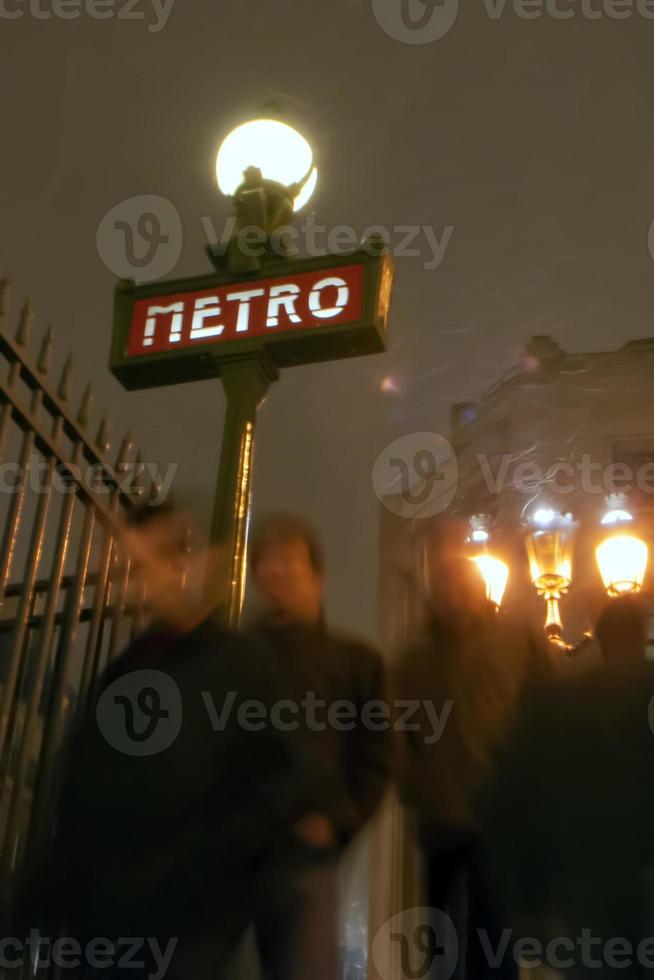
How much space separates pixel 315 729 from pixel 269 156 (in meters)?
2.57

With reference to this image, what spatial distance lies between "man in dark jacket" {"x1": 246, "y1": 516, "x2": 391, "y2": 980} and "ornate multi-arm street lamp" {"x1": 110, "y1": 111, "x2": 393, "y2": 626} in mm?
631

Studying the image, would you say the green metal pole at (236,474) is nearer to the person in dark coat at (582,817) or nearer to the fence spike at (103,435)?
the fence spike at (103,435)

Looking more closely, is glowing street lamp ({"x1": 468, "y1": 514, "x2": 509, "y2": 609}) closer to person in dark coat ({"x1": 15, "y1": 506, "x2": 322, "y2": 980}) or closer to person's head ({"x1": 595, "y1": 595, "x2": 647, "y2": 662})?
person's head ({"x1": 595, "y1": 595, "x2": 647, "y2": 662})

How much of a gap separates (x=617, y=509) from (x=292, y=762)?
4.56 metres

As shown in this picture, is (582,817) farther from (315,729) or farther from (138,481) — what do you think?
(138,481)

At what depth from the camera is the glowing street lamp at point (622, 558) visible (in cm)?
593

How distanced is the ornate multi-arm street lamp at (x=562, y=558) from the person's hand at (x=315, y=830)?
364cm

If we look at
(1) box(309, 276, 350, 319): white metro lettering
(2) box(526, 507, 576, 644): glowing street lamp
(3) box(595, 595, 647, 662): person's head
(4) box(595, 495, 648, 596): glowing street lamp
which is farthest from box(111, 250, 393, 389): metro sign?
(2) box(526, 507, 576, 644): glowing street lamp

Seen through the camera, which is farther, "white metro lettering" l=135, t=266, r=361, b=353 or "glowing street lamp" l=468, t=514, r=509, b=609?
"glowing street lamp" l=468, t=514, r=509, b=609

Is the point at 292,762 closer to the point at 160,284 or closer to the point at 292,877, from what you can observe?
the point at 292,877

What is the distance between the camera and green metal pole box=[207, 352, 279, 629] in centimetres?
320

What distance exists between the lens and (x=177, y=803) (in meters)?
2.22

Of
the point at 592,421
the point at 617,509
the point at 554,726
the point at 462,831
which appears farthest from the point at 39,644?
the point at 592,421

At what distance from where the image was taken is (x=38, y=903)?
7.16 ft
